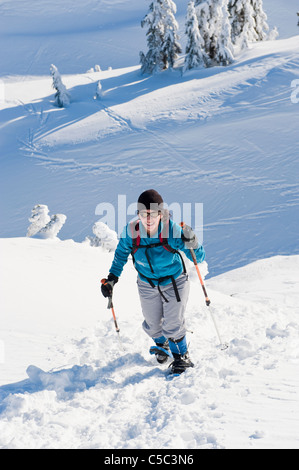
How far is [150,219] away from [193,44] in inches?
1212

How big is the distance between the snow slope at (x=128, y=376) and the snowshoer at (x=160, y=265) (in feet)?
1.41

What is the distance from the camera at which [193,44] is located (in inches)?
1243

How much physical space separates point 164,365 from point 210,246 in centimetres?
1474

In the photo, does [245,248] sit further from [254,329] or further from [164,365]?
[164,365]

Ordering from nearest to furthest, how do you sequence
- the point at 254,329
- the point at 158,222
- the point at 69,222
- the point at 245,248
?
the point at 158,222 → the point at 254,329 → the point at 245,248 → the point at 69,222

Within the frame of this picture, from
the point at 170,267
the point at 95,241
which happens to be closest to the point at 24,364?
the point at 170,267

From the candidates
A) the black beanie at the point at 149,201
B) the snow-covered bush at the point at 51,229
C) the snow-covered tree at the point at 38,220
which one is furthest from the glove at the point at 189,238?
the snow-covered tree at the point at 38,220

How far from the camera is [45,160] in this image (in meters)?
29.5

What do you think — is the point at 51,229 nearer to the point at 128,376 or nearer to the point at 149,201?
the point at 128,376

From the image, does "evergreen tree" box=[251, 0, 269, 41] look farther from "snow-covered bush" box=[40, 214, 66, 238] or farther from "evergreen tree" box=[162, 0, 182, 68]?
"snow-covered bush" box=[40, 214, 66, 238]

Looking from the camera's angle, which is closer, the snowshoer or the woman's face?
the woman's face

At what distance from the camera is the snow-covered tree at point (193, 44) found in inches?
1176

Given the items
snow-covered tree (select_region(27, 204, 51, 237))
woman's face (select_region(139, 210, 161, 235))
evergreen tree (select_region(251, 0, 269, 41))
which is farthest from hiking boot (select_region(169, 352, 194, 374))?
evergreen tree (select_region(251, 0, 269, 41))

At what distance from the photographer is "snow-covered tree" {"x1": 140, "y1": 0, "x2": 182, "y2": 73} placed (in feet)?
108
